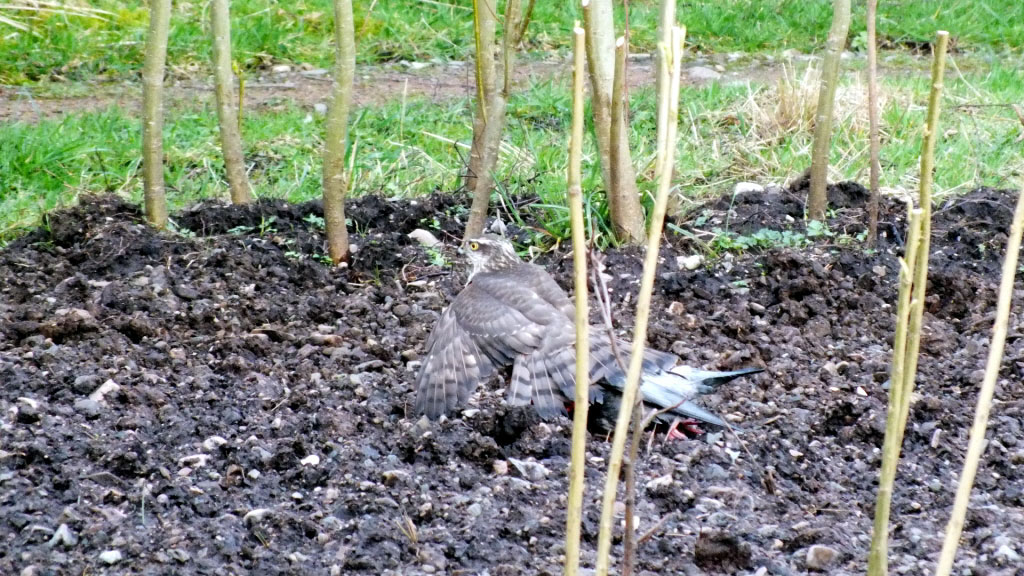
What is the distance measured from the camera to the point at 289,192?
7.01 metres

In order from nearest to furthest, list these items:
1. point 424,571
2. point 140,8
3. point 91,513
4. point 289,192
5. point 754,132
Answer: point 424,571 < point 91,513 < point 289,192 < point 754,132 < point 140,8

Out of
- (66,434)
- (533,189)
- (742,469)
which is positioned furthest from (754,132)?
(66,434)

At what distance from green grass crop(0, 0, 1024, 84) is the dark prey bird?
5.46 m

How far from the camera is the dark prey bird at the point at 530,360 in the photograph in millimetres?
4207

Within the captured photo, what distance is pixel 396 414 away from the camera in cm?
428

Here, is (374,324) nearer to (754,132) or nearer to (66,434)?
(66,434)

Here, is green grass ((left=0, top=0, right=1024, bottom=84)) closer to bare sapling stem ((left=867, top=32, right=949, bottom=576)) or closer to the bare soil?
the bare soil

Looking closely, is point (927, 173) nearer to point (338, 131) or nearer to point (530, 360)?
point (530, 360)

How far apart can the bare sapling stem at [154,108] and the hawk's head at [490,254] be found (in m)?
1.61

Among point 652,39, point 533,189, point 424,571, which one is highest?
point 652,39

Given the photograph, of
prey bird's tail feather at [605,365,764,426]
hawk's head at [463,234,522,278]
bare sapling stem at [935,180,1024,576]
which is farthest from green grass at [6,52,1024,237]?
bare sapling stem at [935,180,1024,576]

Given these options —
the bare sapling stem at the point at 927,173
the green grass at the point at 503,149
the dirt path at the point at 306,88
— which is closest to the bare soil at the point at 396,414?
the green grass at the point at 503,149

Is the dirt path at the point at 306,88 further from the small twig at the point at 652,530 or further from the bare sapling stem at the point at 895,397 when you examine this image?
the bare sapling stem at the point at 895,397

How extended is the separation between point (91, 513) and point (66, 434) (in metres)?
0.52
